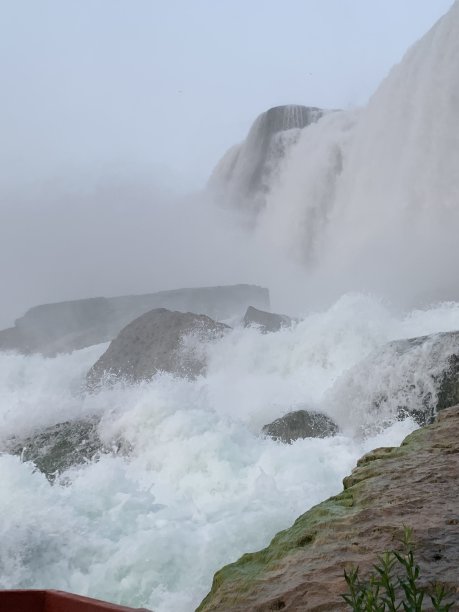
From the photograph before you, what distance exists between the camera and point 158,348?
49.2 ft

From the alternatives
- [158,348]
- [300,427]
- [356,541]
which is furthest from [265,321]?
[356,541]

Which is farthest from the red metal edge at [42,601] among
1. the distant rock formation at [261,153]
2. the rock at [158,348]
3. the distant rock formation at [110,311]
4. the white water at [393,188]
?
the distant rock formation at [261,153]

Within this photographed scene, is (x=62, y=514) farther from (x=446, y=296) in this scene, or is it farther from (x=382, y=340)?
(x=446, y=296)

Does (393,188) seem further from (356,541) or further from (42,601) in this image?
(42,601)

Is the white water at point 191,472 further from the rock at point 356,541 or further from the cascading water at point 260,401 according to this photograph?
the rock at point 356,541

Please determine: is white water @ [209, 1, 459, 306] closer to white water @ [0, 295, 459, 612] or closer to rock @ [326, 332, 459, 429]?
white water @ [0, 295, 459, 612]

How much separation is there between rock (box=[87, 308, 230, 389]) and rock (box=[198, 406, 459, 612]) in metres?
10.2

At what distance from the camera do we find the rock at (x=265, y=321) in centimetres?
1548

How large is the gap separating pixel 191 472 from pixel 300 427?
1.93 metres

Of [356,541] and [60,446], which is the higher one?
[356,541]

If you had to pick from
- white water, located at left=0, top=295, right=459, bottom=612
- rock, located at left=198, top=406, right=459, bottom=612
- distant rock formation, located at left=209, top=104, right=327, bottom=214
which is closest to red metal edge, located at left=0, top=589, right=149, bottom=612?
rock, located at left=198, top=406, right=459, bottom=612

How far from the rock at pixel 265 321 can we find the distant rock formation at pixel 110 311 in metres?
10.7

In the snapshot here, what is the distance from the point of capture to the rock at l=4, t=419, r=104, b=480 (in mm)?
9914

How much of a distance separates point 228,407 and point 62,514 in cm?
552
